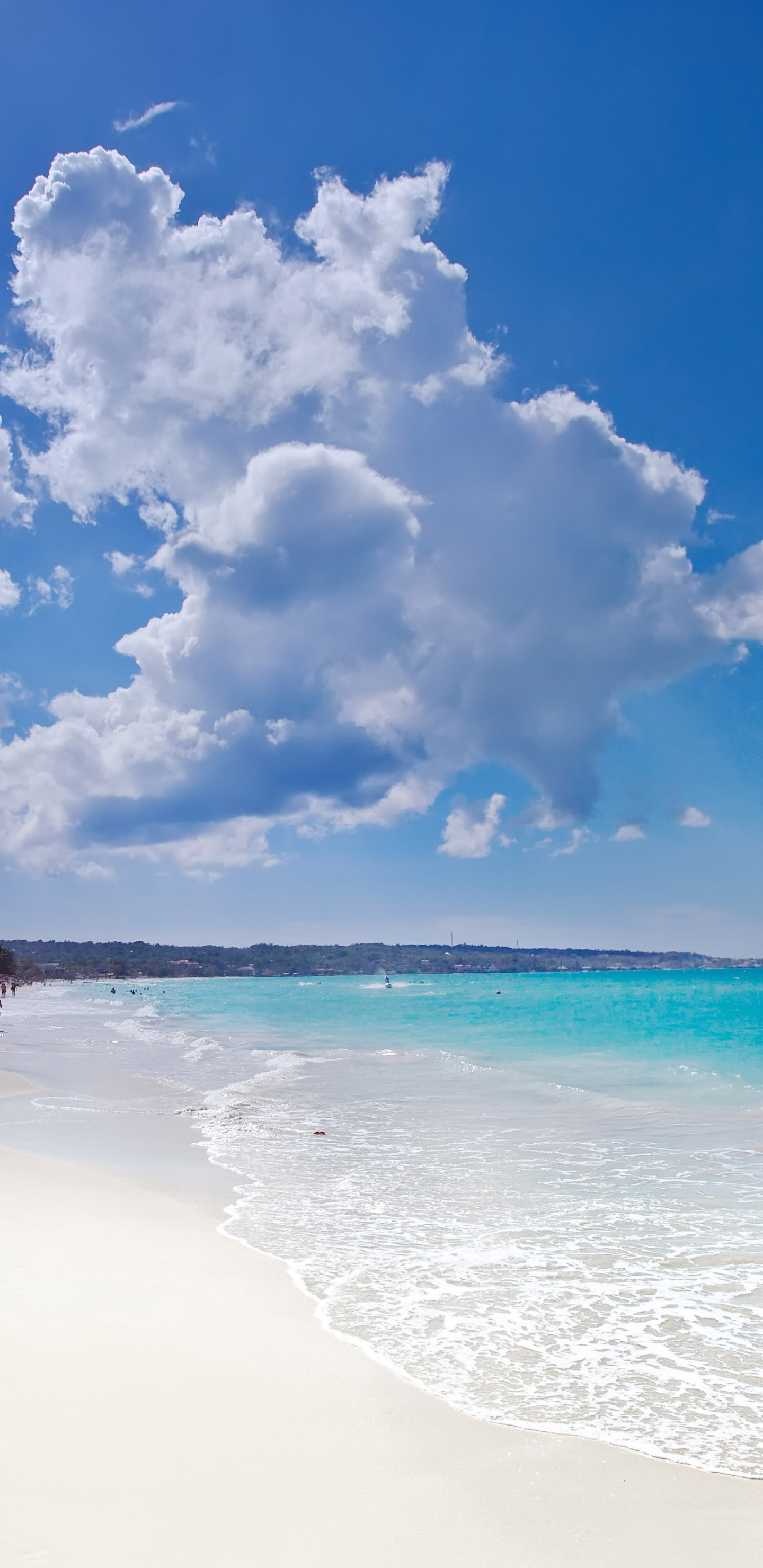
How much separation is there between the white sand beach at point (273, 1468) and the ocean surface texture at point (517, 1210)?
47 cm

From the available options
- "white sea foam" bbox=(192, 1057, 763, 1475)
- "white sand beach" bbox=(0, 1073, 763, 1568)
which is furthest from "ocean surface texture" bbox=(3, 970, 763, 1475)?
"white sand beach" bbox=(0, 1073, 763, 1568)

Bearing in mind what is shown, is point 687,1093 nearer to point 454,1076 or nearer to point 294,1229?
point 454,1076

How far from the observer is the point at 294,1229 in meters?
9.22

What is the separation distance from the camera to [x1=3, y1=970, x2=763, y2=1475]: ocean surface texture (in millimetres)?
5590

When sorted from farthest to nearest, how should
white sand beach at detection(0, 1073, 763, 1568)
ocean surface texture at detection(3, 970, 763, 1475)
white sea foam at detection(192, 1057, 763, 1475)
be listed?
ocean surface texture at detection(3, 970, 763, 1475) < white sea foam at detection(192, 1057, 763, 1475) < white sand beach at detection(0, 1073, 763, 1568)

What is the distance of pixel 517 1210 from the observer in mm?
9945

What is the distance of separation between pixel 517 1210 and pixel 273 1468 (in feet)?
20.1

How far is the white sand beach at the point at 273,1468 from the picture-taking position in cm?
373

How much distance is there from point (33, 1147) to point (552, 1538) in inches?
446

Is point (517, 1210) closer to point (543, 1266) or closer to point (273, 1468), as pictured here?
point (543, 1266)

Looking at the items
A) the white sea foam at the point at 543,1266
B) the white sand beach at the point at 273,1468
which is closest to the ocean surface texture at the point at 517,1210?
the white sea foam at the point at 543,1266

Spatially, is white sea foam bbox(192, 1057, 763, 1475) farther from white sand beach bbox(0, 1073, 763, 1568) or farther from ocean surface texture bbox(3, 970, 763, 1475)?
white sand beach bbox(0, 1073, 763, 1568)

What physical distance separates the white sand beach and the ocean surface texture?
0.47m

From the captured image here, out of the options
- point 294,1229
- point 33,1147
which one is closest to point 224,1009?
point 33,1147
